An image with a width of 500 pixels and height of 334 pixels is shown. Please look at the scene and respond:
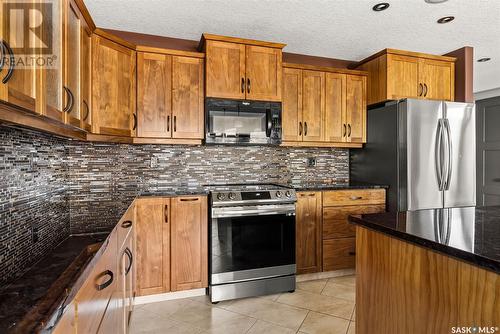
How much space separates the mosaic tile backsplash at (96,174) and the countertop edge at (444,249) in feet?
4.27

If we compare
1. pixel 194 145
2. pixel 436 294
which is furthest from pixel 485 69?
pixel 436 294

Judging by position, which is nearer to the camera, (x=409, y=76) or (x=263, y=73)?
(x=263, y=73)

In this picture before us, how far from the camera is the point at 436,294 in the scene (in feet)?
3.47

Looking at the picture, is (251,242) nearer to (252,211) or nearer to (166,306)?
(252,211)

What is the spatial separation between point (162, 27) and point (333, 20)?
1.63 m

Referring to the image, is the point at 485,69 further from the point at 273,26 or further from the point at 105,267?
the point at 105,267

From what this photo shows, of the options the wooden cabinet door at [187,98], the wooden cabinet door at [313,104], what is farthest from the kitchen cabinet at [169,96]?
the wooden cabinet door at [313,104]

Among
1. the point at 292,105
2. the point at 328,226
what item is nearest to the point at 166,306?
the point at 328,226

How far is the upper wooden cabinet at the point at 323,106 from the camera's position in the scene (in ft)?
10.9

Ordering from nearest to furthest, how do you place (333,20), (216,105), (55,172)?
1. (55,172)
2. (333,20)
3. (216,105)

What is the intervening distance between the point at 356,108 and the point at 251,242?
207 cm

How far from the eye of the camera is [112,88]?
8.42ft

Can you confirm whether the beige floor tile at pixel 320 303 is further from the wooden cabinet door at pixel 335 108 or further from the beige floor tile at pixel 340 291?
the wooden cabinet door at pixel 335 108

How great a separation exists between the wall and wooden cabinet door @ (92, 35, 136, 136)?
66 centimetres
